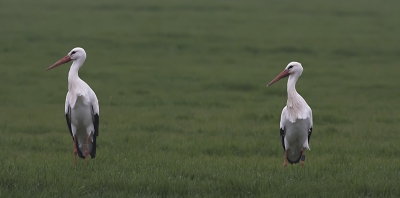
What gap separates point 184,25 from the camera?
23750 millimetres

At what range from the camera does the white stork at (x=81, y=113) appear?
24.1ft

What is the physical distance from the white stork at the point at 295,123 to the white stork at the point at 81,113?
88.5 inches

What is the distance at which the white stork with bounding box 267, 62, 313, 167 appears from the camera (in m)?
7.32

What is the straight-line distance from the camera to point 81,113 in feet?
24.2

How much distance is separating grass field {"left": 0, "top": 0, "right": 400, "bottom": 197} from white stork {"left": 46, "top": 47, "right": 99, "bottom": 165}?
0.76 feet

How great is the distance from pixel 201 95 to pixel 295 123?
21.1 feet

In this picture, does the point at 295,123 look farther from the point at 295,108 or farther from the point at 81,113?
the point at 81,113

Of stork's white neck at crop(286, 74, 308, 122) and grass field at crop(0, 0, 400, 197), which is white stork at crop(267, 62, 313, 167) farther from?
grass field at crop(0, 0, 400, 197)

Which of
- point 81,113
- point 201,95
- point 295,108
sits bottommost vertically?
point 201,95

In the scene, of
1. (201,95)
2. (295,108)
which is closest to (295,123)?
(295,108)

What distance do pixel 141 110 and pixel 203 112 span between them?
1.20m

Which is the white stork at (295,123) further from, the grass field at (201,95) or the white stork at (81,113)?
the white stork at (81,113)

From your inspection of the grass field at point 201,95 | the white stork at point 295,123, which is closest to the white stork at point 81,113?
the grass field at point 201,95

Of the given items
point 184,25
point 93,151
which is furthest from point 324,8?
point 93,151
